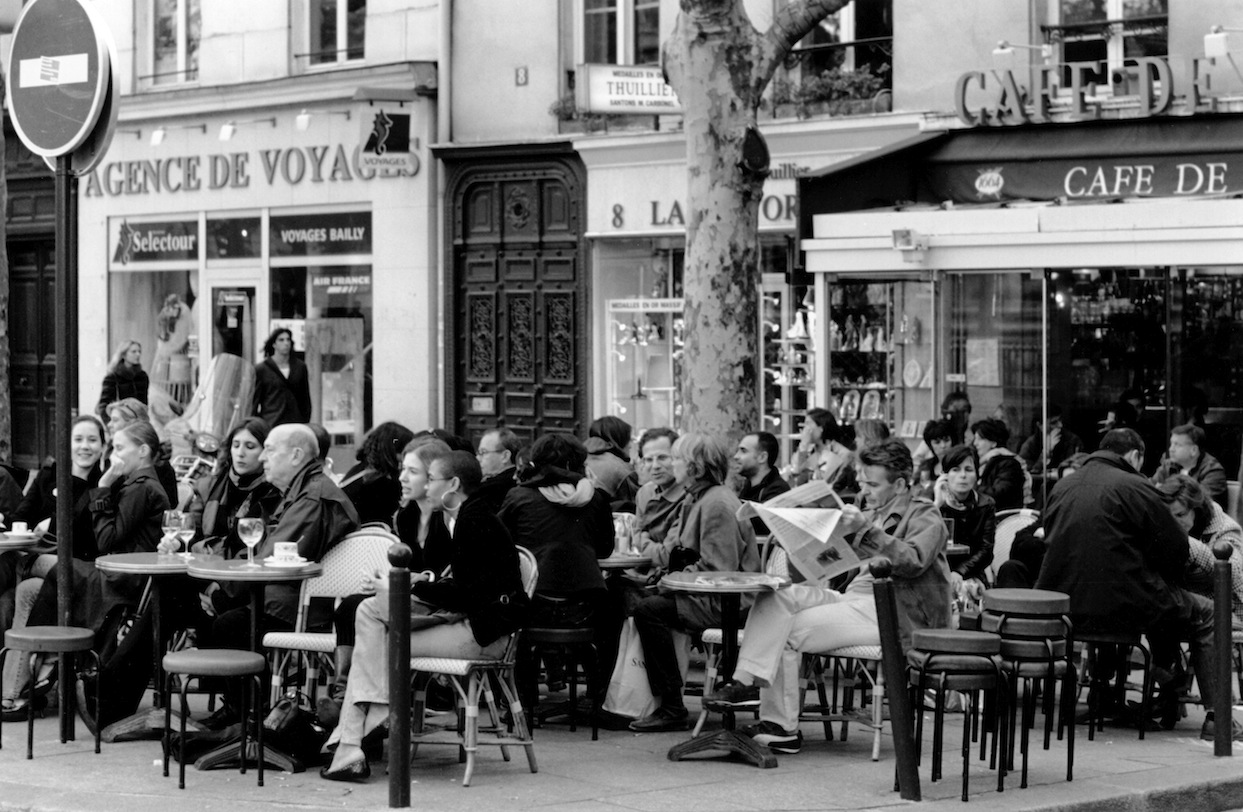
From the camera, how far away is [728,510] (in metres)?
9.26

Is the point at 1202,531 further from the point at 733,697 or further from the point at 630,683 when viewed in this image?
the point at 630,683

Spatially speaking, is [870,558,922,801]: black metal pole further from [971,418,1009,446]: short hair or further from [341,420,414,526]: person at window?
[971,418,1009,446]: short hair

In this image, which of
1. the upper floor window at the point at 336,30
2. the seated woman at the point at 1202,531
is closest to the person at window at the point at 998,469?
the seated woman at the point at 1202,531

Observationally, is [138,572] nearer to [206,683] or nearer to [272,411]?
[206,683]

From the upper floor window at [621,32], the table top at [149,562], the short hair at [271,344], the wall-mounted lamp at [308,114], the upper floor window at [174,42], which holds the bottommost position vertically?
the table top at [149,562]

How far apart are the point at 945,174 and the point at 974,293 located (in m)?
1.60

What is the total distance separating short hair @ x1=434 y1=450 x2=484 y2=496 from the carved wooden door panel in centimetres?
1015

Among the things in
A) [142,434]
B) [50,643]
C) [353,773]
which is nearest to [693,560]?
[353,773]

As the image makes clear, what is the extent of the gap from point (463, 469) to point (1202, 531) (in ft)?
13.1

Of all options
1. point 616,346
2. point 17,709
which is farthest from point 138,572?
point 616,346

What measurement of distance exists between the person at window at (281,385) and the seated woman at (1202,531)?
33.3 feet

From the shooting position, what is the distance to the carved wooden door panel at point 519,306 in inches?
738

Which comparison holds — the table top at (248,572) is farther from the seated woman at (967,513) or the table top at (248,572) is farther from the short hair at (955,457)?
the short hair at (955,457)

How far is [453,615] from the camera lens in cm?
830
